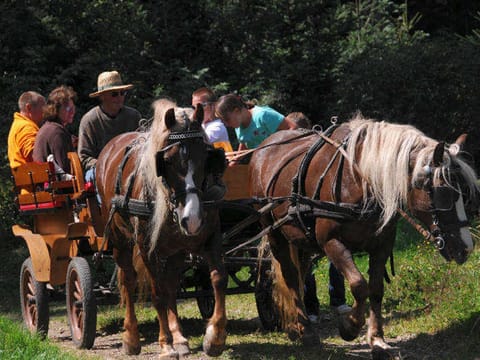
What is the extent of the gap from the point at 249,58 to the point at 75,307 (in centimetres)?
778

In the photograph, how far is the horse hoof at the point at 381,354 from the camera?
6418 millimetres

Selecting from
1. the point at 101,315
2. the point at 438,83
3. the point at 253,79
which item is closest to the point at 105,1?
the point at 253,79

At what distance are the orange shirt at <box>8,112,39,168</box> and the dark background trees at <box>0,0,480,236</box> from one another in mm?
4888

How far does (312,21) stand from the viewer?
15.0m

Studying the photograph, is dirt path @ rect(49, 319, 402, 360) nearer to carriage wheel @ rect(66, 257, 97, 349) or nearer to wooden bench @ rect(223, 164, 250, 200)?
carriage wheel @ rect(66, 257, 97, 349)

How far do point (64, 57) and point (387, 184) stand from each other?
31.4 ft

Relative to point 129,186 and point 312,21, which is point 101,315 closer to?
point 129,186

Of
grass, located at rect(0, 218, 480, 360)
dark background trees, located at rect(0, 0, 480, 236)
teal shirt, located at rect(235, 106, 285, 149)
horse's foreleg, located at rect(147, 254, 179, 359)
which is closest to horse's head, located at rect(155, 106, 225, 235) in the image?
horse's foreleg, located at rect(147, 254, 179, 359)

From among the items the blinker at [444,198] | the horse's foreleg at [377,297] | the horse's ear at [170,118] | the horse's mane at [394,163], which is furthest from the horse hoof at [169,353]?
the blinker at [444,198]

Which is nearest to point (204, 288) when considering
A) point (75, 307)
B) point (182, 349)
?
point (75, 307)

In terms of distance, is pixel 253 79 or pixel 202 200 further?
pixel 253 79

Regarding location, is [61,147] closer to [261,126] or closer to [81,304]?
[81,304]

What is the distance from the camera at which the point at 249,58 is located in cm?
1470

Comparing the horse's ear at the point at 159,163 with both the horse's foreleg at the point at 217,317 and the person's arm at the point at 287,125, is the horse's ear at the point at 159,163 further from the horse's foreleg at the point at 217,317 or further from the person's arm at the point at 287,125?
the person's arm at the point at 287,125
